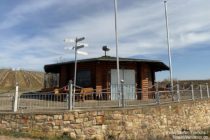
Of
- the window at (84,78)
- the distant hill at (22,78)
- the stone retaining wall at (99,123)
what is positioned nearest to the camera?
the stone retaining wall at (99,123)

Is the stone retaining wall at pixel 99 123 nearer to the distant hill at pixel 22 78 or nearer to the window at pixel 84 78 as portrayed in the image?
the window at pixel 84 78

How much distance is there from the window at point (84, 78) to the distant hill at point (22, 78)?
3719 cm

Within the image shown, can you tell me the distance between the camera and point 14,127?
11.8 m

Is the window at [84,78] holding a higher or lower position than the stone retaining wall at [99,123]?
higher

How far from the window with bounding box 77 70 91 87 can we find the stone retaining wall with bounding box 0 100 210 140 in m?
7.34

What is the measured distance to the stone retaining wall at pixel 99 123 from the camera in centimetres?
1147

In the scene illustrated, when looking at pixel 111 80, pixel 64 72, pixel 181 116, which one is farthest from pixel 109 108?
pixel 64 72

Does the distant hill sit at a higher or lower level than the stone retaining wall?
higher

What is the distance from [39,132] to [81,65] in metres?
9.83

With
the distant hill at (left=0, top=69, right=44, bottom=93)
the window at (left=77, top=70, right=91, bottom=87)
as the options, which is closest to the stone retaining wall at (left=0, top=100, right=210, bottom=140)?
the window at (left=77, top=70, right=91, bottom=87)

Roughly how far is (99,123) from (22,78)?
57.3 meters

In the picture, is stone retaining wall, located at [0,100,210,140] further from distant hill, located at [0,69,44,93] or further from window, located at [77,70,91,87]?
distant hill, located at [0,69,44,93]

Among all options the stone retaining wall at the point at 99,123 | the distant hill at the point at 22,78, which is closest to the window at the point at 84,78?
the stone retaining wall at the point at 99,123

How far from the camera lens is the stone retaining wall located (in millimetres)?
11469
